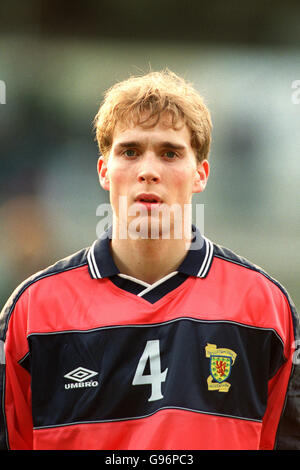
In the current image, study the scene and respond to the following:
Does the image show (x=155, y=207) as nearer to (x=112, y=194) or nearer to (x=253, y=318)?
(x=112, y=194)

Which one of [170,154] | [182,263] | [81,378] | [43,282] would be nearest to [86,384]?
[81,378]

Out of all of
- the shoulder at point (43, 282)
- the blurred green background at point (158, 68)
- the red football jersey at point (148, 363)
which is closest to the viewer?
the red football jersey at point (148, 363)

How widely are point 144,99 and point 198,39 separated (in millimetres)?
2111

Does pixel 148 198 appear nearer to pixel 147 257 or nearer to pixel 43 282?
pixel 147 257

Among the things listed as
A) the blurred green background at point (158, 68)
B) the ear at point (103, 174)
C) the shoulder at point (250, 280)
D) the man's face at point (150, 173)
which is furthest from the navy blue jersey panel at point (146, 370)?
the blurred green background at point (158, 68)

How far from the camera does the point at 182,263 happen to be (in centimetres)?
149

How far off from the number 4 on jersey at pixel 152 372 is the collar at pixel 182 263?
0.69 feet

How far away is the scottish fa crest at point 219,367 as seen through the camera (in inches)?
54.7

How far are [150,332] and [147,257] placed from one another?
20cm

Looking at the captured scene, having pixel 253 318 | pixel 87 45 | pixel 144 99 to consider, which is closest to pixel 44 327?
pixel 253 318

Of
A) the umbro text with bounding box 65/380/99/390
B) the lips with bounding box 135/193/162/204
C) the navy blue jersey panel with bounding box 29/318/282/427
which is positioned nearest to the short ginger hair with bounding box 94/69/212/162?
the lips with bounding box 135/193/162/204

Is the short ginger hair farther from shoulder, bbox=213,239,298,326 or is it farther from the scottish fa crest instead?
the scottish fa crest

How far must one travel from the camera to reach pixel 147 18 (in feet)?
11.1

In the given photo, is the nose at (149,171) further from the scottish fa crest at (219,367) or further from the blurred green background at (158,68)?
the blurred green background at (158,68)
